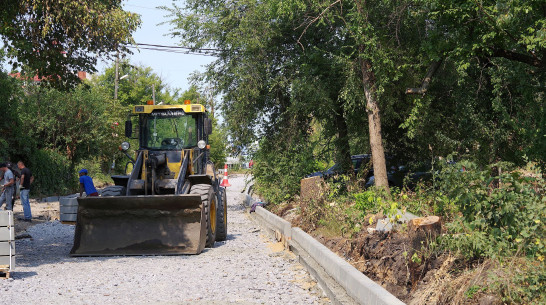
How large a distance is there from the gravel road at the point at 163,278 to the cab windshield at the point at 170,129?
278 cm

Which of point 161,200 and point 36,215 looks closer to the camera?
point 161,200

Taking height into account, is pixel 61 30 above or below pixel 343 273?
above

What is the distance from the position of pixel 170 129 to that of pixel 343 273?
26.3 feet

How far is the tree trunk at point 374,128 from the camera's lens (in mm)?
16328

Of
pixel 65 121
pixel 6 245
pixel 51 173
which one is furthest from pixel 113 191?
pixel 65 121

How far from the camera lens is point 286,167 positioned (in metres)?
21.4

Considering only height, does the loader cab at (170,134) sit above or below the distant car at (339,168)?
above

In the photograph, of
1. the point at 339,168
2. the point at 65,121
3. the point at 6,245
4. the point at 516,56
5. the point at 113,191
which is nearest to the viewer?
the point at 6,245

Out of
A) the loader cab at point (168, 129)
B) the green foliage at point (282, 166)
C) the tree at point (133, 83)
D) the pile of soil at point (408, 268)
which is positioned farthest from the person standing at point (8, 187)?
the tree at point (133, 83)

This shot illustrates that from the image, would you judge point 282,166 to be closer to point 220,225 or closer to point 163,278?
point 220,225

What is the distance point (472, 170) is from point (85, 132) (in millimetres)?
29175

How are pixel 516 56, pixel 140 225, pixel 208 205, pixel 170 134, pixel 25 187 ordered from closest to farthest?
pixel 140 225, pixel 208 205, pixel 516 56, pixel 170 134, pixel 25 187

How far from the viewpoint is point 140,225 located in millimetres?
12805

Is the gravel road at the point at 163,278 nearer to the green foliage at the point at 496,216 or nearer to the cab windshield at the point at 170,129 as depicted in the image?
the green foliage at the point at 496,216
